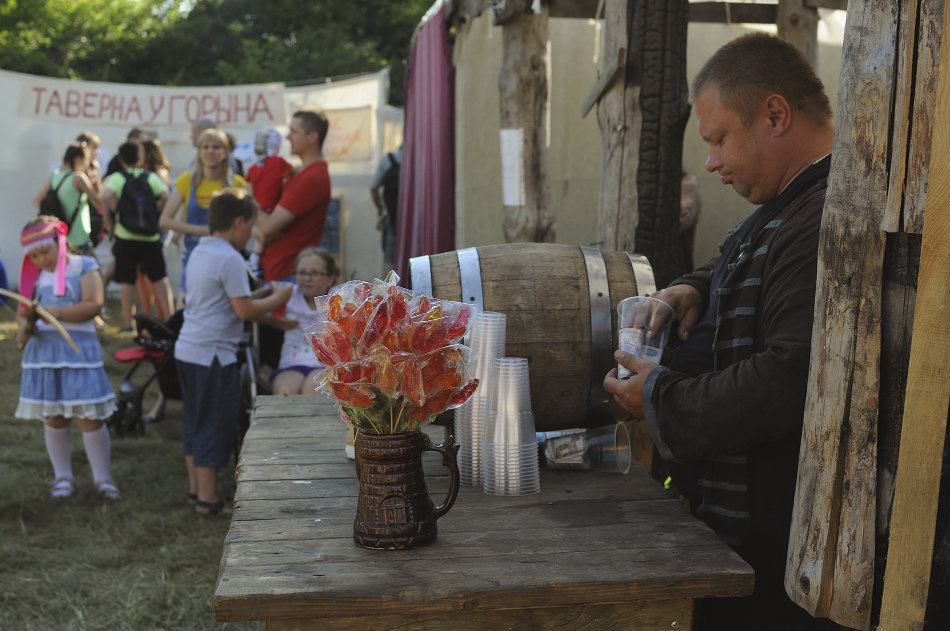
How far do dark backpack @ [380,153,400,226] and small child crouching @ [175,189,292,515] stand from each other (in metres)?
4.82

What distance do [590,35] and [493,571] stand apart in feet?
17.6

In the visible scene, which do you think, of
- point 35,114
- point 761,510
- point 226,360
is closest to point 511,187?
point 226,360

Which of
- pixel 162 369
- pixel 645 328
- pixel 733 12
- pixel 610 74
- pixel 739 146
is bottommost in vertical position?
pixel 162 369

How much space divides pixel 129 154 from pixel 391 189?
101 inches

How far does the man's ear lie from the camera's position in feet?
6.47

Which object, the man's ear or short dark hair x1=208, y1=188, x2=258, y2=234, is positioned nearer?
the man's ear

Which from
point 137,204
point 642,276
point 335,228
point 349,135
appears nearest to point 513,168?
point 642,276

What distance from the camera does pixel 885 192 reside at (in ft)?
5.00

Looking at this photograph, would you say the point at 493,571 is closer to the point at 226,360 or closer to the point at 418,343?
the point at 418,343

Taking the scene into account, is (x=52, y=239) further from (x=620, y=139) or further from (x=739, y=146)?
(x=739, y=146)

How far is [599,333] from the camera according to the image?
2385 mm

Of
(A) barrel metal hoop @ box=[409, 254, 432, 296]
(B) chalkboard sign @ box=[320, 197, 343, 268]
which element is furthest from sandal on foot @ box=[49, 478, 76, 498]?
(B) chalkboard sign @ box=[320, 197, 343, 268]

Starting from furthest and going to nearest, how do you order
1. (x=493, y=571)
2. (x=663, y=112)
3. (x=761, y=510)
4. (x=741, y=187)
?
(x=663, y=112) → (x=741, y=187) → (x=761, y=510) → (x=493, y=571)

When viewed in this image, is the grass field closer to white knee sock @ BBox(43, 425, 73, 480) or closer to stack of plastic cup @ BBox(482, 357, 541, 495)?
white knee sock @ BBox(43, 425, 73, 480)
